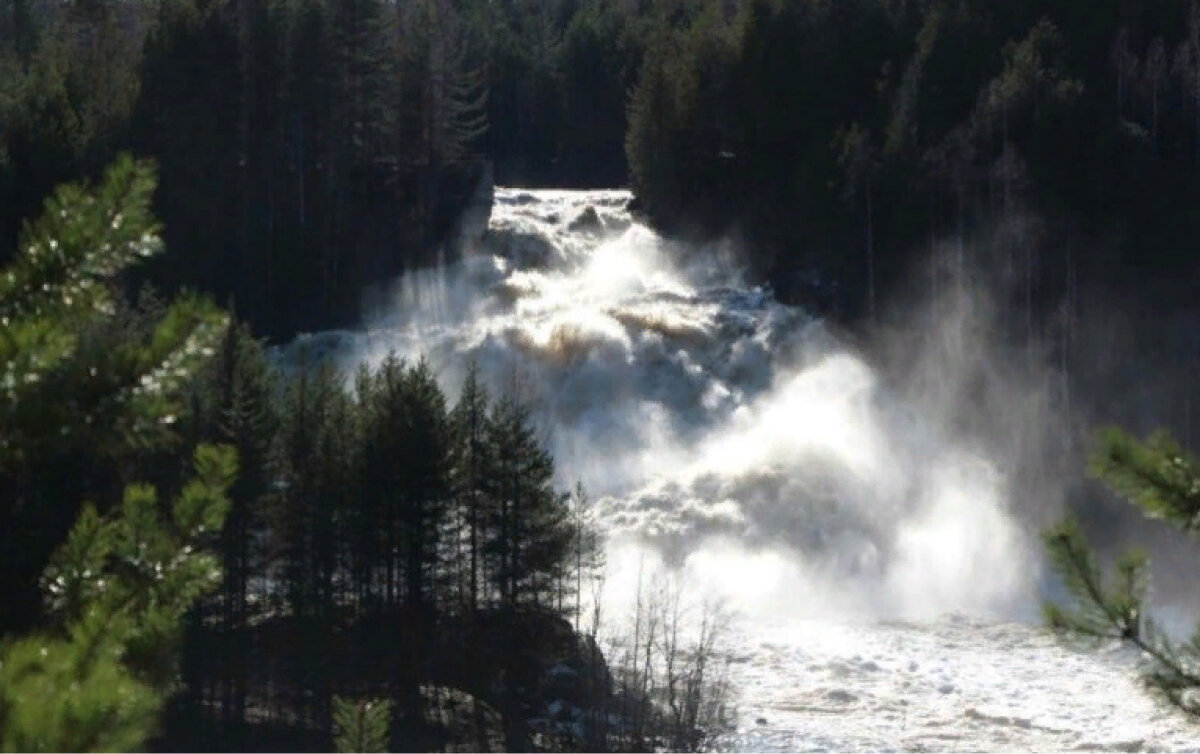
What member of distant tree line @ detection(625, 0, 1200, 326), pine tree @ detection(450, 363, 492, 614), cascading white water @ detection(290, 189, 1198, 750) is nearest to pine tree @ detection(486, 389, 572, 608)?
pine tree @ detection(450, 363, 492, 614)

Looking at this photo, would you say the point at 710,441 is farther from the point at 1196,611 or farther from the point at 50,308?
the point at 50,308

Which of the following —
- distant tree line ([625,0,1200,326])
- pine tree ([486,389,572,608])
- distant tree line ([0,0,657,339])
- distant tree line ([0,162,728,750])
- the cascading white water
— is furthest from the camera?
distant tree line ([0,0,657,339])

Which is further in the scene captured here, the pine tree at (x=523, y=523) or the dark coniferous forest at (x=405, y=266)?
the pine tree at (x=523, y=523)

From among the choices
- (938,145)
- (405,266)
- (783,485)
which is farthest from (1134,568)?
(405,266)

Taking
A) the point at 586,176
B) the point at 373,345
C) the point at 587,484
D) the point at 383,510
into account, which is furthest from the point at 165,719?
the point at 586,176

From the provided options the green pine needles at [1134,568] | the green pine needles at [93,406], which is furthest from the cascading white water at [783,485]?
the green pine needles at [93,406]

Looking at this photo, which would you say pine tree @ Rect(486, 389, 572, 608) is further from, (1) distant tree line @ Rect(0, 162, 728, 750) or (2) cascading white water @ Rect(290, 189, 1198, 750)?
(2) cascading white water @ Rect(290, 189, 1198, 750)

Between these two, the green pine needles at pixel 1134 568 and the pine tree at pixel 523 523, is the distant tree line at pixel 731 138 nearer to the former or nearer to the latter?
the pine tree at pixel 523 523
